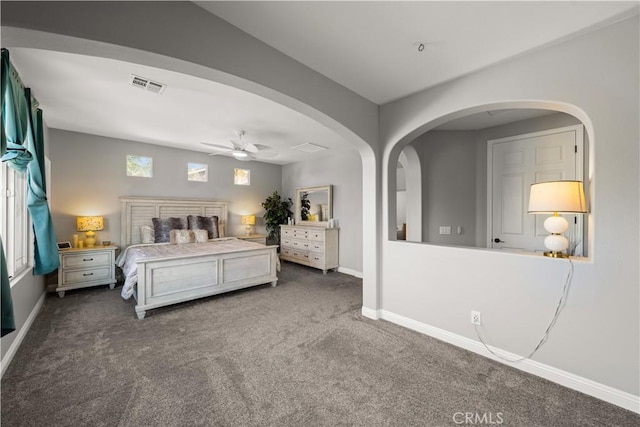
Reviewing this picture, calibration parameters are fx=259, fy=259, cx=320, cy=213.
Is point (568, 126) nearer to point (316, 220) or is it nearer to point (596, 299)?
point (596, 299)

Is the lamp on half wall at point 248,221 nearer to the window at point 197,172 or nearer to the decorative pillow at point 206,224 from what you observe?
the decorative pillow at point 206,224

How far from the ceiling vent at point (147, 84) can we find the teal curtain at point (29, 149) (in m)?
0.83

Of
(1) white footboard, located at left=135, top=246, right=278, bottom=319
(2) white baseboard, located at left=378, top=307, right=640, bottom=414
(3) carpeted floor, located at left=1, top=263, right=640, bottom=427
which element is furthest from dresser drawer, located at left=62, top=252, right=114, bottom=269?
(2) white baseboard, located at left=378, top=307, right=640, bottom=414

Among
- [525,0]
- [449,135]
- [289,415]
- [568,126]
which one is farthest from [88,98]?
[568,126]

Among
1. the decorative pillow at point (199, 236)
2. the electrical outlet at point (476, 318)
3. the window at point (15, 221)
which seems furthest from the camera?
the decorative pillow at point (199, 236)

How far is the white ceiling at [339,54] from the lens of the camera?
1.69 m

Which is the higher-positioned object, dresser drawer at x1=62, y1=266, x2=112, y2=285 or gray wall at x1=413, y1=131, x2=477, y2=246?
gray wall at x1=413, y1=131, x2=477, y2=246

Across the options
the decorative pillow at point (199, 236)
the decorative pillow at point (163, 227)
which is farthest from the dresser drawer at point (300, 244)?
the decorative pillow at point (163, 227)

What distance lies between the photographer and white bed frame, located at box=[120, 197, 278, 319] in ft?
10.6

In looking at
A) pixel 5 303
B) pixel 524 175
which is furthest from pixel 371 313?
pixel 5 303

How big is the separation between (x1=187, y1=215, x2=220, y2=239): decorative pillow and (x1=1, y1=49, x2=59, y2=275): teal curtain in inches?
92.8

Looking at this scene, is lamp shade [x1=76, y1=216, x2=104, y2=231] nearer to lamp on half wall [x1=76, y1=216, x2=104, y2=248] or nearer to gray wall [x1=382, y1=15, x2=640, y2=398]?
lamp on half wall [x1=76, y1=216, x2=104, y2=248]

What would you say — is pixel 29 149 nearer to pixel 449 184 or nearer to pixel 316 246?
pixel 316 246

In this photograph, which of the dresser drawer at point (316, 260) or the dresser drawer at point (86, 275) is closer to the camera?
the dresser drawer at point (86, 275)
